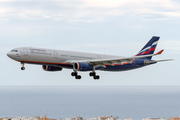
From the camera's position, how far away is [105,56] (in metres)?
65.7

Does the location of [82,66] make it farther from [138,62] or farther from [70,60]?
[138,62]

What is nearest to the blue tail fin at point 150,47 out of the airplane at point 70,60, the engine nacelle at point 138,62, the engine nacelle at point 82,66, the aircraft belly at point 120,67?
the engine nacelle at point 138,62

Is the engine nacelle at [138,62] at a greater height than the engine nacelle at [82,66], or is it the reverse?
the engine nacelle at [138,62]

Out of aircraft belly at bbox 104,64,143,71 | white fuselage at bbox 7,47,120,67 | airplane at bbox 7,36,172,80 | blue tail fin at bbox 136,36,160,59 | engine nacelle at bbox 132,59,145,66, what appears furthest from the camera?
blue tail fin at bbox 136,36,160,59

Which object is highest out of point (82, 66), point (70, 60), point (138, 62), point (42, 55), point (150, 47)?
point (150, 47)

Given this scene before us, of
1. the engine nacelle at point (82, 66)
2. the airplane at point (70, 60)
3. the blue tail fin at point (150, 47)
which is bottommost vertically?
the engine nacelle at point (82, 66)

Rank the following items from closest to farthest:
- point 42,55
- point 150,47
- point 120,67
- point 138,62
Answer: point 42,55
point 120,67
point 138,62
point 150,47

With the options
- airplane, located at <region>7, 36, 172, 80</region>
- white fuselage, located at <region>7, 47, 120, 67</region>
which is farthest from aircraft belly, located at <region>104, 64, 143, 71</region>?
white fuselage, located at <region>7, 47, 120, 67</region>

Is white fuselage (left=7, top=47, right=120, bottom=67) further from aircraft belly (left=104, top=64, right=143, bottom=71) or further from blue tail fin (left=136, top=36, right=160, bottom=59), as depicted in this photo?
blue tail fin (left=136, top=36, right=160, bottom=59)

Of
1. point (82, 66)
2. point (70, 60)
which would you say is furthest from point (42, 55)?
point (82, 66)

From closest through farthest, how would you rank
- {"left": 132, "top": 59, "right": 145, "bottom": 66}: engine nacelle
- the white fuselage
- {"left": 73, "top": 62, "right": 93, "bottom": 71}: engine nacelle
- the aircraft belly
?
the white fuselage < {"left": 73, "top": 62, "right": 93, "bottom": 71}: engine nacelle < the aircraft belly < {"left": 132, "top": 59, "right": 145, "bottom": 66}: engine nacelle

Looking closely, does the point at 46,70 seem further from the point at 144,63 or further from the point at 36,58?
the point at 144,63

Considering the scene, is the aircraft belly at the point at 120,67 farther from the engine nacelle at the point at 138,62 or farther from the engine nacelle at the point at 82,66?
the engine nacelle at the point at 82,66

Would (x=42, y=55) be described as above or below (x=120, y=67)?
above
